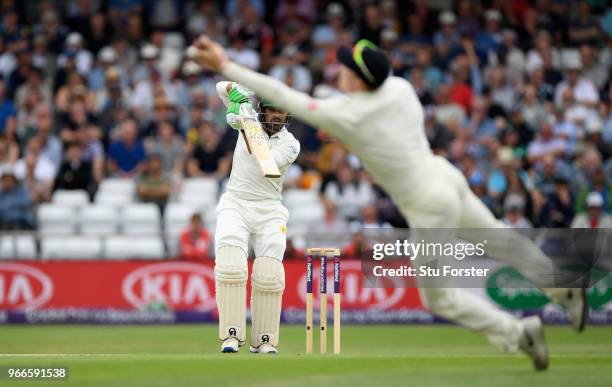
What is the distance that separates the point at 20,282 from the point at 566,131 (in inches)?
337

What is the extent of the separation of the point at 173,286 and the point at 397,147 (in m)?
8.97

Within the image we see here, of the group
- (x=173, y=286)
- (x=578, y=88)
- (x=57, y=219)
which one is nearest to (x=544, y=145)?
(x=578, y=88)

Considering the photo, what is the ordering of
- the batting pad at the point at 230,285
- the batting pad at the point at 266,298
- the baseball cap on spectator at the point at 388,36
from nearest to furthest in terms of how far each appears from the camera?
the batting pad at the point at 230,285 < the batting pad at the point at 266,298 < the baseball cap on spectator at the point at 388,36

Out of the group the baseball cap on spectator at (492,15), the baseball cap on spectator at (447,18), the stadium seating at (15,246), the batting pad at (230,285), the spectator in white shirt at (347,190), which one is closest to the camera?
the batting pad at (230,285)

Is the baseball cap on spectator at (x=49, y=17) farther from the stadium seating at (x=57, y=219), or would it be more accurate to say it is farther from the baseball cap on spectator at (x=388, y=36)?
the baseball cap on spectator at (x=388, y=36)

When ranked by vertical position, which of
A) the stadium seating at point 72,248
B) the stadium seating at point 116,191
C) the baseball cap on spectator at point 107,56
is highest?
the baseball cap on spectator at point 107,56

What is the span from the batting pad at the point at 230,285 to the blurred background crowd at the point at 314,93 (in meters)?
6.02

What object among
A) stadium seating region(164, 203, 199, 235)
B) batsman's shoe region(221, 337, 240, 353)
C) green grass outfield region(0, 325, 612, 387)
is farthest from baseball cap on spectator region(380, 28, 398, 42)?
batsman's shoe region(221, 337, 240, 353)

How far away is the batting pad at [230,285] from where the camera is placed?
10359mm

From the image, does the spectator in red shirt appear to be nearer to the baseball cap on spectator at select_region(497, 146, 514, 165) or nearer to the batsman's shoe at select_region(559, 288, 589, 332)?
the baseball cap on spectator at select_region(497, 146, 514, 165)

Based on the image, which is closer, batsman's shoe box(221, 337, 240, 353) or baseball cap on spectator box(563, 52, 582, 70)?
batsman's shoe box(221, 337, 240, 353)

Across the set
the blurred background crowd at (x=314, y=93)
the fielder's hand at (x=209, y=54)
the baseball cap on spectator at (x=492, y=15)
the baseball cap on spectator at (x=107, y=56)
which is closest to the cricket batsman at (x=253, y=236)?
the fielder's hand at (x=209, y=54)

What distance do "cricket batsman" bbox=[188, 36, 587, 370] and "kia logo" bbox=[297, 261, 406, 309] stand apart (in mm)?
8278

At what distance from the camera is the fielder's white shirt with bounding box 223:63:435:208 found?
26.7ft
